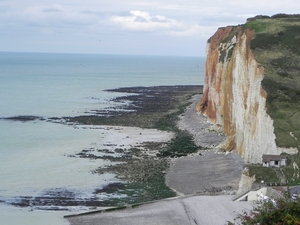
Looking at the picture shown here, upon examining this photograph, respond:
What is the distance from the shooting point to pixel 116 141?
46.0 m

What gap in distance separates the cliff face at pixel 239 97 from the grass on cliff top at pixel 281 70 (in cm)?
55

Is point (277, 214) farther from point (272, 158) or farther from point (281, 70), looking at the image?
point (281, 70)

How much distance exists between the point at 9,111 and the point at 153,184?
3829cm

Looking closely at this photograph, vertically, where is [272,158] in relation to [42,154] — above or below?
above

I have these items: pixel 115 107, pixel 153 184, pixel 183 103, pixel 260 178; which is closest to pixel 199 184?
pixel 153 184

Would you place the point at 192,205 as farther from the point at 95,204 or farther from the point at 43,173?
the point at 43,173

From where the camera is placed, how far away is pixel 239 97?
4172 centimetres

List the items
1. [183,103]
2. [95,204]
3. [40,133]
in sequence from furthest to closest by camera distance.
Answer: [183,103], [40,133], [95,204]

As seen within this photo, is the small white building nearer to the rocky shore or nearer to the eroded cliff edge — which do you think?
the eroded cliff edge

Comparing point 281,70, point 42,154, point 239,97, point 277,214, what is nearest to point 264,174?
point 277,214

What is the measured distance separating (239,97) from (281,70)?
12.7 feet

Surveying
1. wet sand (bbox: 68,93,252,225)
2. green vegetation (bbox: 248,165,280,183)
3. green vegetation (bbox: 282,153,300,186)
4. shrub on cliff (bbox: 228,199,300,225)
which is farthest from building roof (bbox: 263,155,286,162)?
shrub on cliff (bbox: 228,199,300,225)

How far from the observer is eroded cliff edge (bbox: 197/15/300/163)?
33750 millimetres

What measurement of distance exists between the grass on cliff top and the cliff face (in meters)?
0.55
